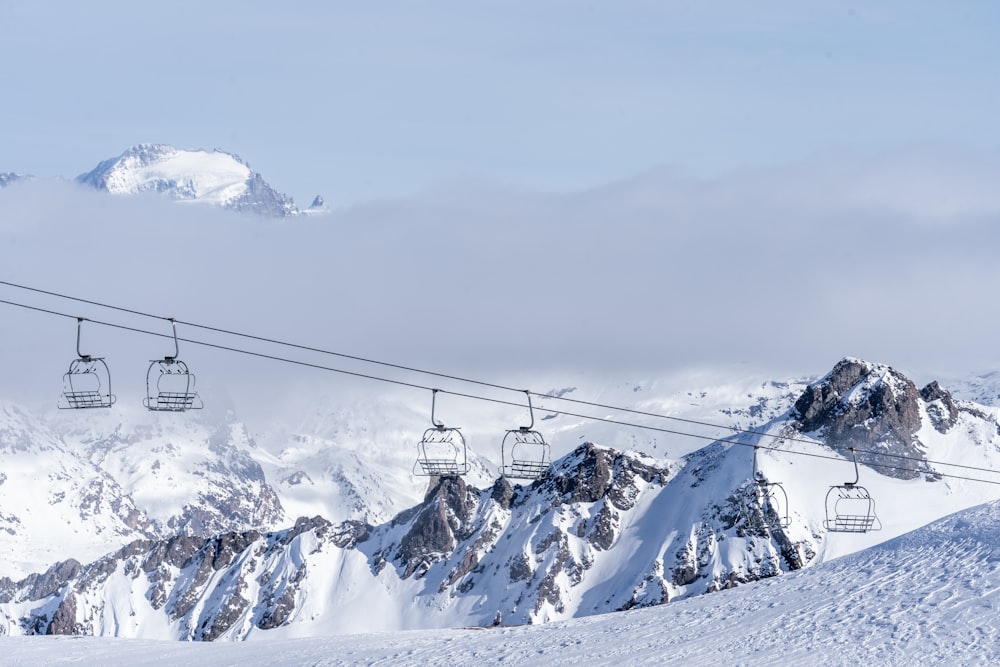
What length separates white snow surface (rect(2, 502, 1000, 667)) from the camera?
2879 inches

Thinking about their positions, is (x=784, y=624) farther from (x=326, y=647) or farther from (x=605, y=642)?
(x=326, y=647)

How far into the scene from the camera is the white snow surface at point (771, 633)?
2879 inches

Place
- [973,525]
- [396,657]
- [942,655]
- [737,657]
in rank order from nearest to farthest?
[942,655] < [737,657] < [396,657] < [973,525]

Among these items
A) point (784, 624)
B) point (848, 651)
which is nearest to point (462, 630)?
point (784, 624)

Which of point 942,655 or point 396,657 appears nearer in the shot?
point 942,655

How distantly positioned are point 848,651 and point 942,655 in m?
4.68

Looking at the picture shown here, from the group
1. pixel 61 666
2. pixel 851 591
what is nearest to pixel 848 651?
pixel 851 591

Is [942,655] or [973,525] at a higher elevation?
[973,525]

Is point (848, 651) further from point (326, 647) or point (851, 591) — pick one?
point (326, 647)

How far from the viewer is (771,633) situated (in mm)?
78125

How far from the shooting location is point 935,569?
8394 centimetres

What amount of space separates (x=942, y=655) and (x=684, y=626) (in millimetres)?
17774

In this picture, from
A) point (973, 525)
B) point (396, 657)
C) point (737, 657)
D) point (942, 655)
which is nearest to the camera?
point (942, 655)

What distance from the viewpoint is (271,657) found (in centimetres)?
8488
